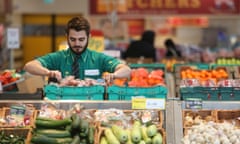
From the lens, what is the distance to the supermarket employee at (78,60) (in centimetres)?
496

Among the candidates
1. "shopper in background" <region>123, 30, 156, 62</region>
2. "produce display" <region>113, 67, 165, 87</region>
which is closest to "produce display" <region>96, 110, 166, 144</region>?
"produce display" <region>113, 67, 165, 87</region>

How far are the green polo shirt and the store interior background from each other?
668cm

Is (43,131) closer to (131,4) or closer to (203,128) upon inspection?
(203,128)

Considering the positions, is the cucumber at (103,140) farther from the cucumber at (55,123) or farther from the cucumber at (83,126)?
the cucumber at (55,123)

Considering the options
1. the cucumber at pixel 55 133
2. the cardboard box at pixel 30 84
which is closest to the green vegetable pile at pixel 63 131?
the cucumber at pixel 55 133

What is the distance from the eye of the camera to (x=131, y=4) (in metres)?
12.9

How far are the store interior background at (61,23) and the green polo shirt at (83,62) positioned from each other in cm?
668

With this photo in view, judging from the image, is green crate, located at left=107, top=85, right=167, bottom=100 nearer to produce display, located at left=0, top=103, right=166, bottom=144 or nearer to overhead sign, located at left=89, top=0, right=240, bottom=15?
produce display, located at left=0, top=103, right=166, bottom=144

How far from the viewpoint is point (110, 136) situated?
146 inches

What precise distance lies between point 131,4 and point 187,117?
9.04m

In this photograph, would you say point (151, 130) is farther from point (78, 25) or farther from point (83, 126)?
point (78, 25)

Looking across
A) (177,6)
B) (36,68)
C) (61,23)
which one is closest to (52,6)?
(61,23)

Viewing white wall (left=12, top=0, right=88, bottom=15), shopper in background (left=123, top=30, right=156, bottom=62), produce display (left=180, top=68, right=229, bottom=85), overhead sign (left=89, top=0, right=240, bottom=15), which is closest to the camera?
produce display (left=180, top=68, right=229, bottom=85)

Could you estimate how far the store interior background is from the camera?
13.2 m
